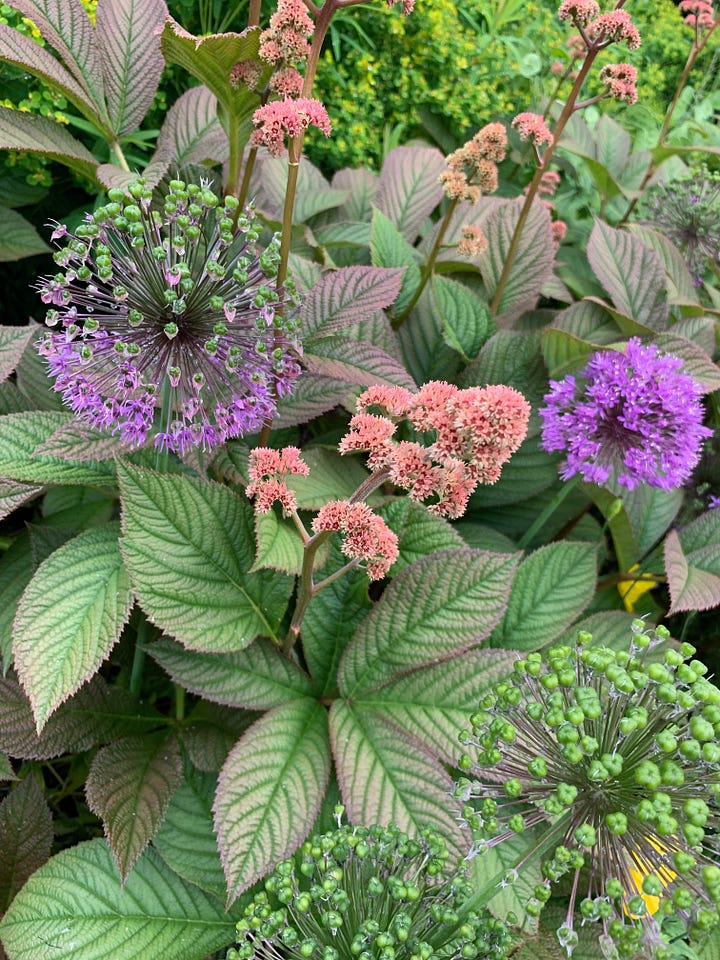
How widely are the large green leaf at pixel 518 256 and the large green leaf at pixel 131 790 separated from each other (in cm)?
108

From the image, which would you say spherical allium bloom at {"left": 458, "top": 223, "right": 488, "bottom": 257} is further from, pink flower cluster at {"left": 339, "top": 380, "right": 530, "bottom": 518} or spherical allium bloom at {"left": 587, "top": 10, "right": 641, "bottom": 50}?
pink flower cluster at {"left": 339, "top": 380, "right": 530, "bottom": 518}

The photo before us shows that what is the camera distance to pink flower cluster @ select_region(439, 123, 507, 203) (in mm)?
1305

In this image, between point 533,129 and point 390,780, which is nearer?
point 390,780

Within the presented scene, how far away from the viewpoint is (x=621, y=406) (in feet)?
4.40

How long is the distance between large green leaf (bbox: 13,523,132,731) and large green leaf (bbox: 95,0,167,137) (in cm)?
75

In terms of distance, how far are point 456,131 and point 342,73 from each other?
0.41 metres

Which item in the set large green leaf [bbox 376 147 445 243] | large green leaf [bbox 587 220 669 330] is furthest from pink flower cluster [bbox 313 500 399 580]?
large green leaf [bbox 376 147 445 243]

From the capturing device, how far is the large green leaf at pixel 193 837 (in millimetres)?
1069

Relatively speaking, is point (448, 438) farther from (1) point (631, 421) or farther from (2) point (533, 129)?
(2) point (533, 129)

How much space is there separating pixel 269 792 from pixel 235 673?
173mm

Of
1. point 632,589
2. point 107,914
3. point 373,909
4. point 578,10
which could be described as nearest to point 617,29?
point 578,10

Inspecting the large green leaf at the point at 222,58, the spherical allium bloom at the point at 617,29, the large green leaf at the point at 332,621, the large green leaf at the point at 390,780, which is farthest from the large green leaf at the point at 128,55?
Result: the large green leaf at the point at 390,780

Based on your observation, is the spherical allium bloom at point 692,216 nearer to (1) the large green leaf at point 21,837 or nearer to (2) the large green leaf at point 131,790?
(2) the large green leaf at point 131,790

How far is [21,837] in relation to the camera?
114 cm
